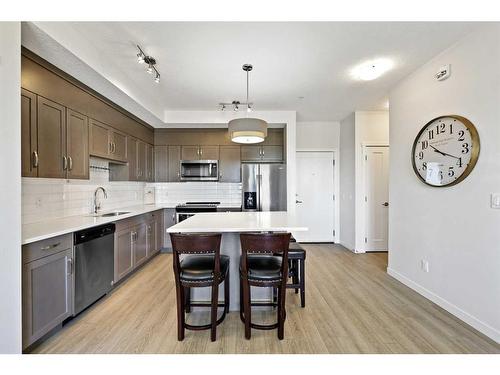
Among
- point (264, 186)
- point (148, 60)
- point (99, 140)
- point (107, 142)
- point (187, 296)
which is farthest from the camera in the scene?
point (264, 186)

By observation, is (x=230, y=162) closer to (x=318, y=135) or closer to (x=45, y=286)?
(x=318, y=135)

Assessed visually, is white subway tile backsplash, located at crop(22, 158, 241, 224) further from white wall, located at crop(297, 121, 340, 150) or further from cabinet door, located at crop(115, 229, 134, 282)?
white wall, located at crop(297, 121, 340, 150)

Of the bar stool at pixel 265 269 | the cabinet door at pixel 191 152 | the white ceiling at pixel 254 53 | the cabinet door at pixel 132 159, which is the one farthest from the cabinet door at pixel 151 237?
the bar stool at pixel 265 269

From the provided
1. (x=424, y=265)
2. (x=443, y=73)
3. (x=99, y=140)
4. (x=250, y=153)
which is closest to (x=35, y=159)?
(x=99, y=140)

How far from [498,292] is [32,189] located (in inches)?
169

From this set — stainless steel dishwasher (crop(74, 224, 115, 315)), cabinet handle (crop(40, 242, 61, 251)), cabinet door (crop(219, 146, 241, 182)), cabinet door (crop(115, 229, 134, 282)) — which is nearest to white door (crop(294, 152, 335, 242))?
cabinet door (crop(219, 146, 241, 182))

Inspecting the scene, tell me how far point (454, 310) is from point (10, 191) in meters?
3.81

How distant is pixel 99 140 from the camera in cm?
308

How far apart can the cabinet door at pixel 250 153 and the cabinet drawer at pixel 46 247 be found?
3245mm

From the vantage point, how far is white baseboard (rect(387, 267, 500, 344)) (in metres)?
2.00

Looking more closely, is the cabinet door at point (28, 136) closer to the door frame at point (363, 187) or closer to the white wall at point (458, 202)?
the white wall at point (458, 202)

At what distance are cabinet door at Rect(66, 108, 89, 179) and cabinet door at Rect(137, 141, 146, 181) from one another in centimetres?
140

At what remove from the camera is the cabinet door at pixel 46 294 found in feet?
5.70
